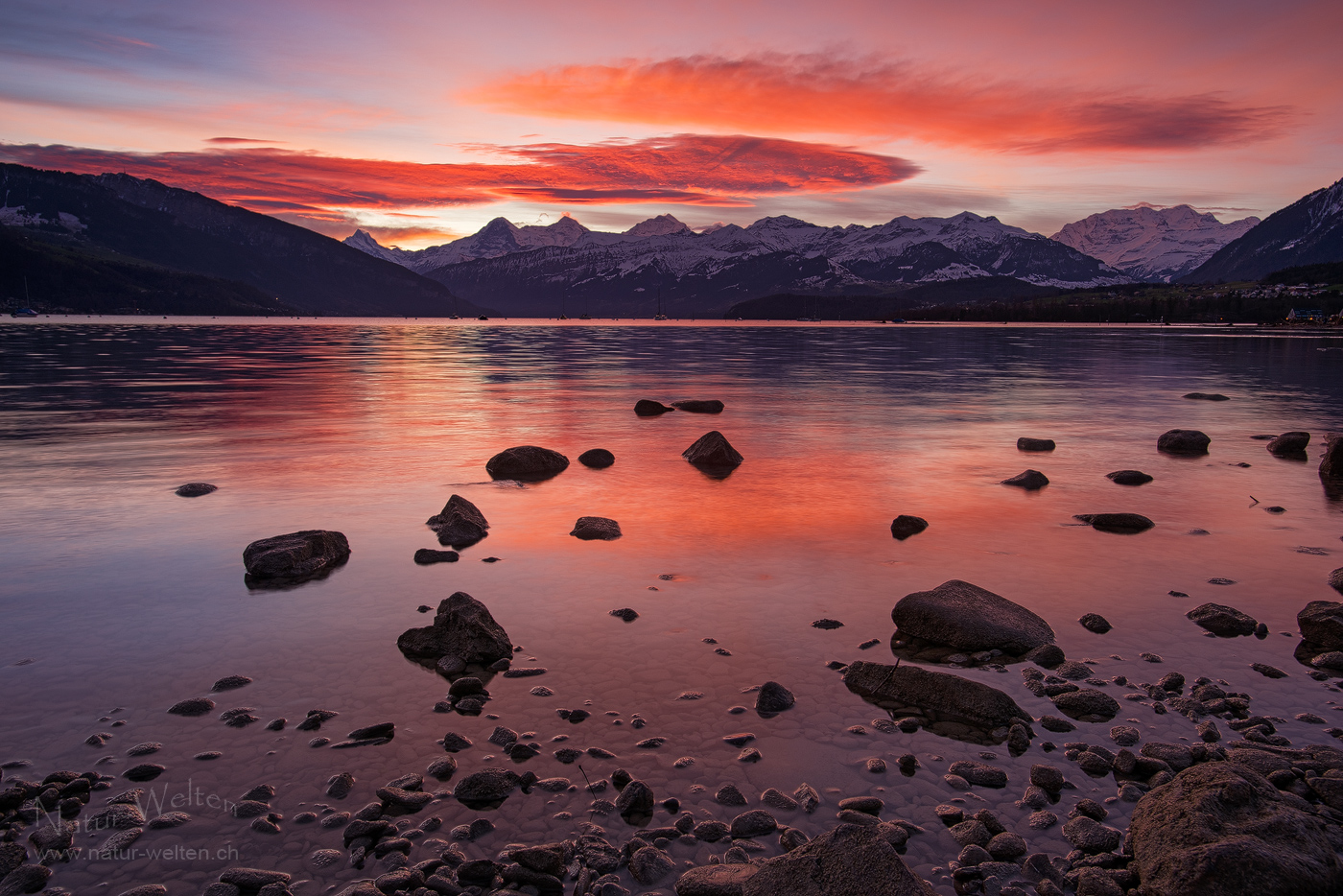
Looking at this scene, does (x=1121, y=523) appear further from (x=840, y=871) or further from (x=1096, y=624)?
(x=840, y=871)

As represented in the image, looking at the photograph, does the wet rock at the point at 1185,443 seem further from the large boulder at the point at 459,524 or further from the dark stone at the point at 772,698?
the dark stone at the point at 772,698

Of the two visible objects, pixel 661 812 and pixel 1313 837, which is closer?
pixel 1313 837

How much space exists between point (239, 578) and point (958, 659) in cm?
1248

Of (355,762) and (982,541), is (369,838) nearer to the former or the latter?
(355,762)

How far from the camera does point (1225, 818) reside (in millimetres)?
6363

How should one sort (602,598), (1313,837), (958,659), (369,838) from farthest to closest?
(602,598) < (958,659) < (369,838) < (1313,837)

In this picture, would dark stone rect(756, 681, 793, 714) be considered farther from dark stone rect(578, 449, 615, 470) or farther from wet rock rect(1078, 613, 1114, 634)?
dark stone rect(578, 449, 615, 470)

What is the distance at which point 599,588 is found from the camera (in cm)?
1346

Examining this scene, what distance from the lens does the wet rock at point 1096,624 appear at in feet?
37.9

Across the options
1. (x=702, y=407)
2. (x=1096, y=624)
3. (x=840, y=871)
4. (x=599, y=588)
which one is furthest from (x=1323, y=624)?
(x=702, y=407)

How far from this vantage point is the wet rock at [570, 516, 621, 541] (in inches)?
659

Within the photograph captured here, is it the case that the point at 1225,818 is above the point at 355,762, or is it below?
above

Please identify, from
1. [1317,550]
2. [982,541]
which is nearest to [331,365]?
[982,541]

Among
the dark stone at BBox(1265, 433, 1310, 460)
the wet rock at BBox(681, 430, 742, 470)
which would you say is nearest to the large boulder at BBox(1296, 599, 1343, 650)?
the wet rock at BBox(681, 430, 742, 470)
